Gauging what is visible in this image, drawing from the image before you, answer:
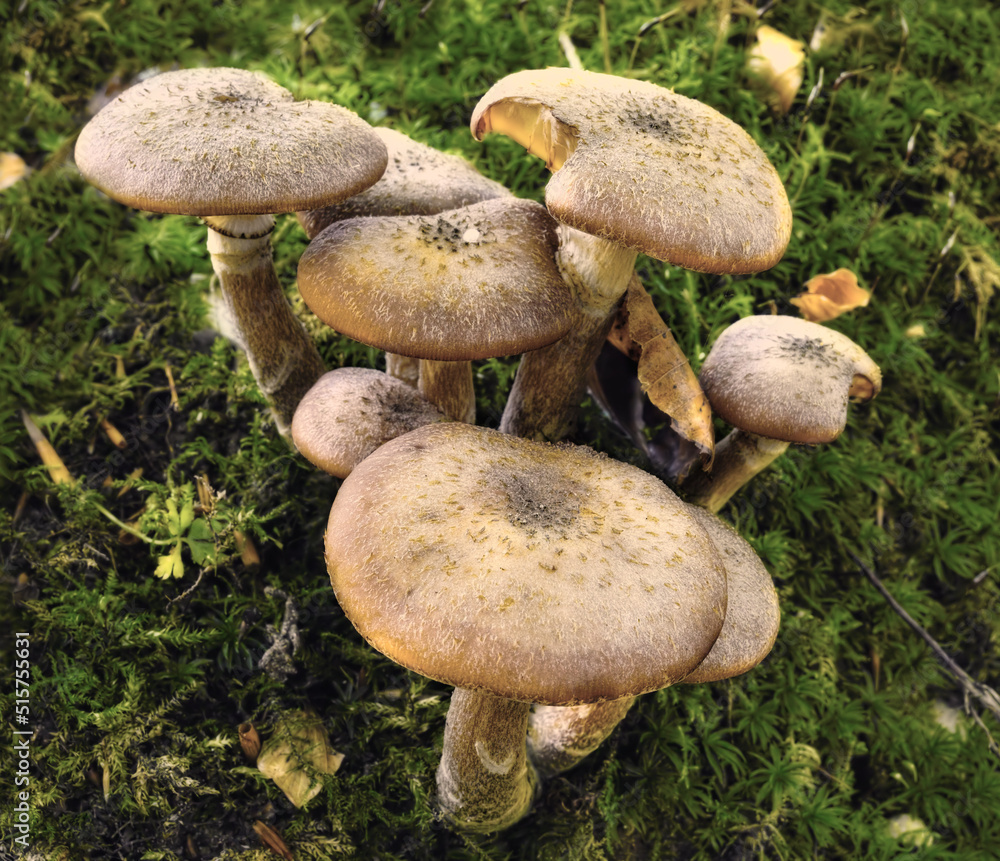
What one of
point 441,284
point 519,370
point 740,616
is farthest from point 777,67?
point 740,616

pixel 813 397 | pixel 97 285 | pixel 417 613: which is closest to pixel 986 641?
pixel 813 397

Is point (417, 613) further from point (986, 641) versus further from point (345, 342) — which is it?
point (986, 641)

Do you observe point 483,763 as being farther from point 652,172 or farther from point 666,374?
point 652,172

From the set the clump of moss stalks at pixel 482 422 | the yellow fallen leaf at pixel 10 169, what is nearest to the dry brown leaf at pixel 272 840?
the clump of moss stalks at pixel 482 422

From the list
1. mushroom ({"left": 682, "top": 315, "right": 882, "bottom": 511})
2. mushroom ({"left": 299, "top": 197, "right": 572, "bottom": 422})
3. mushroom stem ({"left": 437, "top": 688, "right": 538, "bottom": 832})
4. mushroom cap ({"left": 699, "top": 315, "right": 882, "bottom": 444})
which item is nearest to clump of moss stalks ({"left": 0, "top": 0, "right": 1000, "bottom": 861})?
mushroom stem ({"left": 437, "top": 688, "right": 538, "bottom": 832})

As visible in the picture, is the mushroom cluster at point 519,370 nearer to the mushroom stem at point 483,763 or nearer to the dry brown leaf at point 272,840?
the mushroom stem at point 483,763
